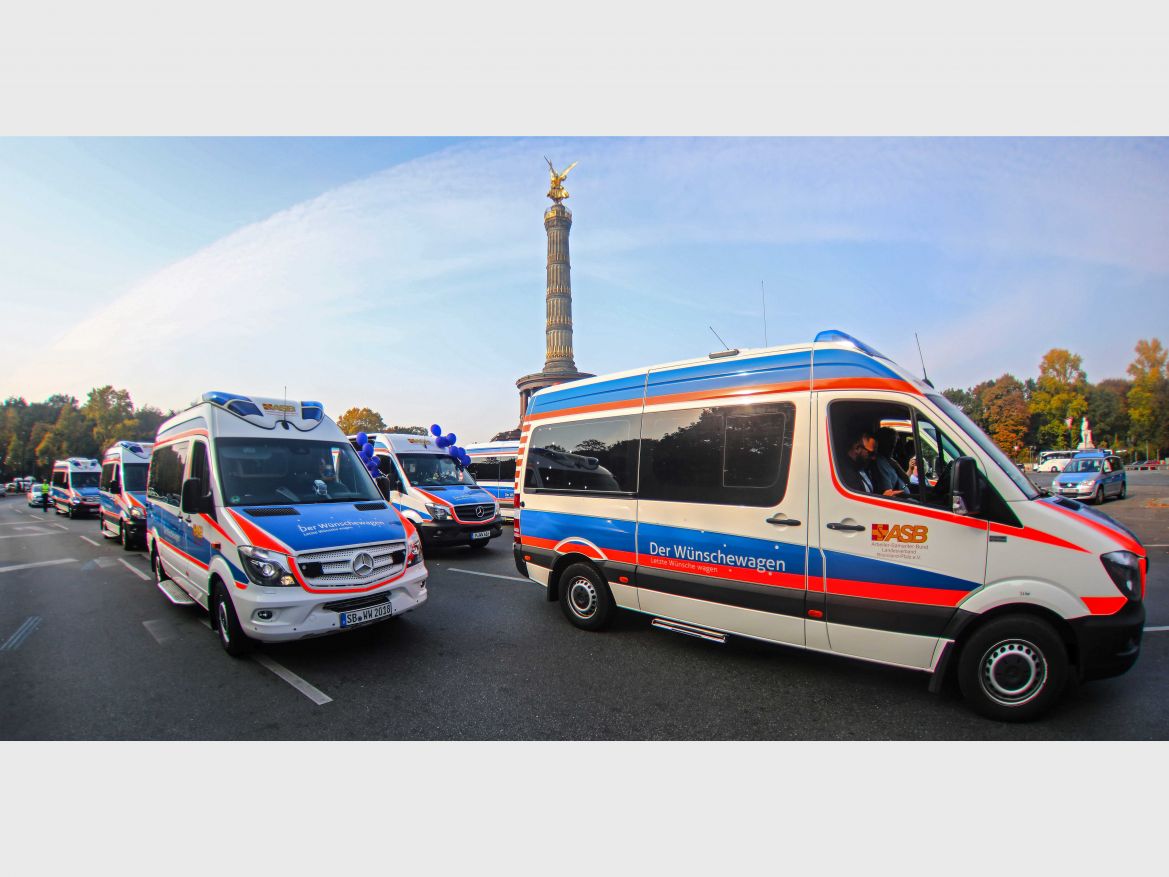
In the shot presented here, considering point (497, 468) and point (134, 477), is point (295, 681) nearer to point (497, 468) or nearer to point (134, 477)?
point (134, 477)

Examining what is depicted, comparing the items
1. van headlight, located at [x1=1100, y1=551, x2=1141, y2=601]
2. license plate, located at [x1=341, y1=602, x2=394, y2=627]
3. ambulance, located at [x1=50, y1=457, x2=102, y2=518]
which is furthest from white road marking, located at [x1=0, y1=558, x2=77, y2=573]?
van headlight, located at [x1=1100, y1=551, x2=1141, y2=601]

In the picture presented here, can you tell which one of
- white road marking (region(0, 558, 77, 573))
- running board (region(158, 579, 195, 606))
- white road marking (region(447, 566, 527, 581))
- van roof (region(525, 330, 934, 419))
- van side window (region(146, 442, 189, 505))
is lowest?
white road marking (region(0, 558, 77, 573))

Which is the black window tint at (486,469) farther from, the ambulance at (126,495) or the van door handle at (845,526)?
the van door handle at (845,526)

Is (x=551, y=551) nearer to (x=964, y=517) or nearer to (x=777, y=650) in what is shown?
(x=777, y=650)

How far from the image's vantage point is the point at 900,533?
3729mm

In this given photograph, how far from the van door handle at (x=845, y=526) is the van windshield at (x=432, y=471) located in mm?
8621

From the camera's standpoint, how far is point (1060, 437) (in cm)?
6969

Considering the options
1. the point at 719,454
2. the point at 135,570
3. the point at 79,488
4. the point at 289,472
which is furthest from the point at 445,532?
the point at 79,488

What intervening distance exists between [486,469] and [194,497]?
13.6 m

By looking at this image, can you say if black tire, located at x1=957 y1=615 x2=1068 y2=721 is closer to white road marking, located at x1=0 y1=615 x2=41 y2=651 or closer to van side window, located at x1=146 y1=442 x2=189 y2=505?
van side window, located at x1=146 y1=442 x2=189 y2=505

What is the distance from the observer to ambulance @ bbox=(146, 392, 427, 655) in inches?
179

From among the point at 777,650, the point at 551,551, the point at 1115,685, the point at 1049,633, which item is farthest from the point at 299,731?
the point at 1115,685

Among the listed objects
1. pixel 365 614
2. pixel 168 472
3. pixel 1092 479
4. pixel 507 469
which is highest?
pixel 168 472

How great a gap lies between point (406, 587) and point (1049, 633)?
5.04 m
